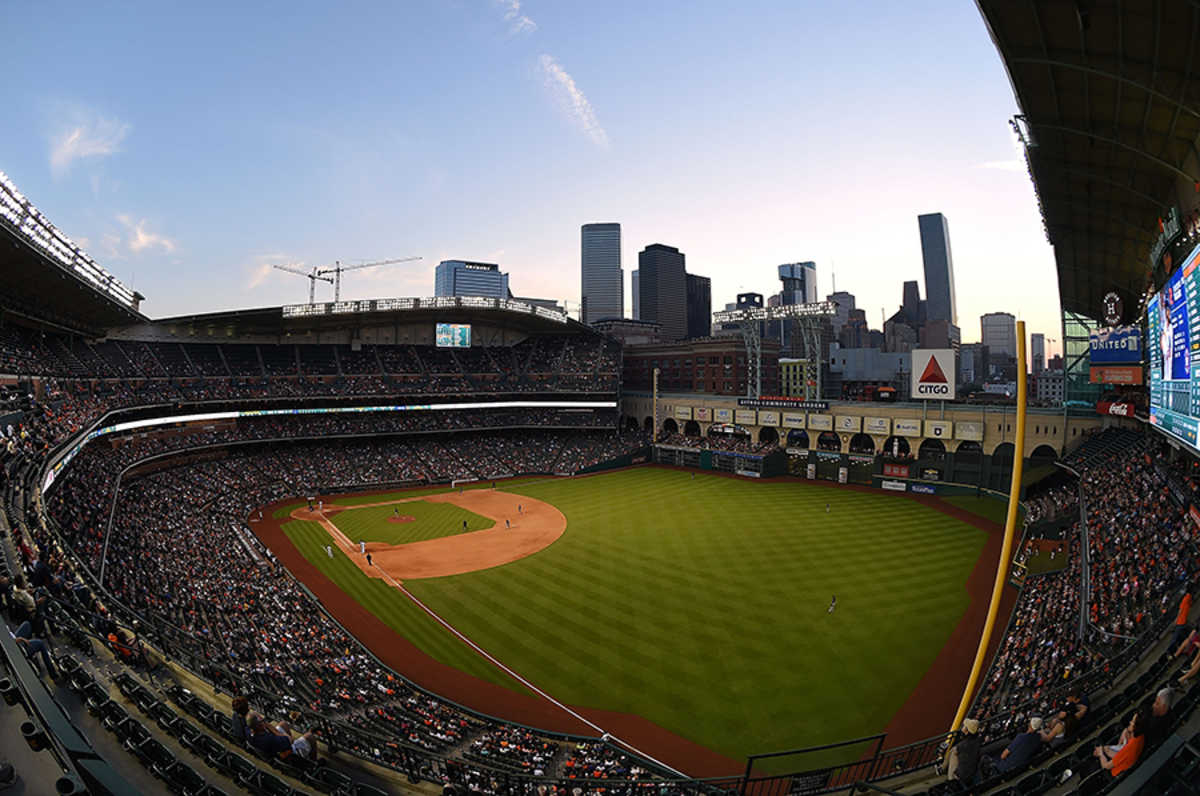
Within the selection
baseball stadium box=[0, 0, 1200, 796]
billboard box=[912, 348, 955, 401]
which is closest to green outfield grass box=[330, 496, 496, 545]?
baseball stadium box=[0, 0, 1200, 796]

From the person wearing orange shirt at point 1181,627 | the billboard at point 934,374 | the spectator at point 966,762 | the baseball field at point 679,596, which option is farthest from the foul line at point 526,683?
the billboard at point 934,374

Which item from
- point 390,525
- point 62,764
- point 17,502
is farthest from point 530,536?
point 62,764

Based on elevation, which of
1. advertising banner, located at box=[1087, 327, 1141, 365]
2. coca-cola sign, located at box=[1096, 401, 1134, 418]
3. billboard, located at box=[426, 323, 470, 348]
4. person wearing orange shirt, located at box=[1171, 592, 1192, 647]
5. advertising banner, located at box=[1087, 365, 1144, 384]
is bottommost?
person wearing orange shirt, located at box=[1171, 592, 1192, 647]

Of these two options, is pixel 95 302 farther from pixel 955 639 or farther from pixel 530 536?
pixel 955 639

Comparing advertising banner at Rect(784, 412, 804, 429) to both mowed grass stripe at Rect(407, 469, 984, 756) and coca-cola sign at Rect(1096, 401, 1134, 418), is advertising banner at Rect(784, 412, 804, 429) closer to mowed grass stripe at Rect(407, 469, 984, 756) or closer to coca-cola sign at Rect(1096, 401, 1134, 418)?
mowed grass stripe at Rect(407, 469, 984, 756)

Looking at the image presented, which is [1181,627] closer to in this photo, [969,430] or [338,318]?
[969,430]

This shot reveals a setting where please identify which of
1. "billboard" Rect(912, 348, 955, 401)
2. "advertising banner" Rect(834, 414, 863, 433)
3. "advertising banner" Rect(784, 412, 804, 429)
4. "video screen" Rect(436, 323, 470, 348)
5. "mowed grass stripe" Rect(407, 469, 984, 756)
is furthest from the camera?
"video screen" Rect(436, 323, 470, 348)
